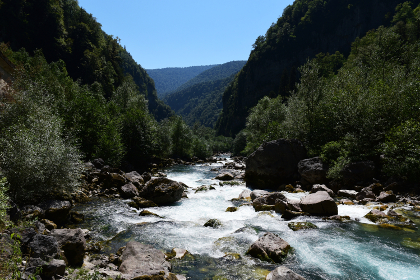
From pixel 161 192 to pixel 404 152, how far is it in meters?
19.7

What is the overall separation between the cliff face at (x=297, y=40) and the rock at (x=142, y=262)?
108047mm

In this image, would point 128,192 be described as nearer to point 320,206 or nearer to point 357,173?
point 320,206

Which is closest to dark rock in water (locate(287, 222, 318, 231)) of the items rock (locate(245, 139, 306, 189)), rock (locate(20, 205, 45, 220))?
rock (locate(245, 139, 306, 189))

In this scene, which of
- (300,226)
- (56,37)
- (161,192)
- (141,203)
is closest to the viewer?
(300,226)

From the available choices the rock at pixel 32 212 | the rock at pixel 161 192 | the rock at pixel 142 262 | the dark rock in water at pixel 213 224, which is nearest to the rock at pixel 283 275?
the rock at pixel 142 262

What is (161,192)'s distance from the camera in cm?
1838

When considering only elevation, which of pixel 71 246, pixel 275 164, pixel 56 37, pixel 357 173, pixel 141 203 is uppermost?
pixel 56 37

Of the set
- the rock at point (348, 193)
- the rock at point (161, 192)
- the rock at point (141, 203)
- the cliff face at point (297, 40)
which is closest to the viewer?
the rock at point (141, 203)

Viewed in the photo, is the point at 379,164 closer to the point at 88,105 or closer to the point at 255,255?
the point at 255,255

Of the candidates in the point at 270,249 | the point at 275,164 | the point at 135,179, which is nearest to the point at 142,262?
Result: the point at 270,249

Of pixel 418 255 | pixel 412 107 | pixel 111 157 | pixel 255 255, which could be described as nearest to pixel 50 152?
pixel 255 255

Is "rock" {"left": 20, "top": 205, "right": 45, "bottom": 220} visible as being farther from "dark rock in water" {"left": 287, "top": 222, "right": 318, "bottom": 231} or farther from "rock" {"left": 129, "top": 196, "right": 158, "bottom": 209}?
"dark rock in water" {"left": 287, "top": 222, "right": 318, "bottom": 231}

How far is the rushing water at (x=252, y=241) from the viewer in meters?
8.48

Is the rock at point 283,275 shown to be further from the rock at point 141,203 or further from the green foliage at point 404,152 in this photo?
the green foliage at point 404,152
